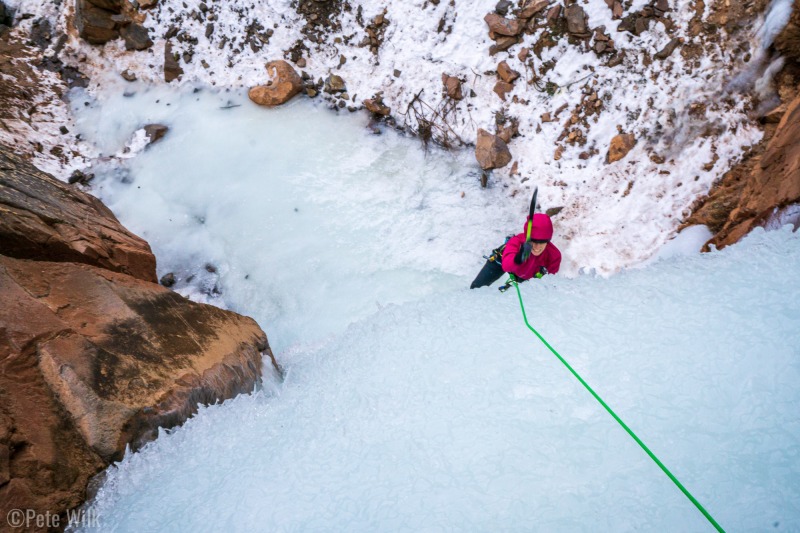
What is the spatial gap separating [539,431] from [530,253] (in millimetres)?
1540

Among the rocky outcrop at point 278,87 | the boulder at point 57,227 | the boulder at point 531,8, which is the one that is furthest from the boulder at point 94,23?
the boulder at point 531,8

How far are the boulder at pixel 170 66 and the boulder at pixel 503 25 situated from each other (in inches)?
160

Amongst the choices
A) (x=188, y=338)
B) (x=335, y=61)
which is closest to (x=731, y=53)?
(x=335, y=61)

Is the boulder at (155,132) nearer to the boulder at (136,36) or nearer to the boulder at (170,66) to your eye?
the boulder at (170,66)

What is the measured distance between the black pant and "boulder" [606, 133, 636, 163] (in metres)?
1.76

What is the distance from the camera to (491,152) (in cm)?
462

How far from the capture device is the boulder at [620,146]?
4.31 m

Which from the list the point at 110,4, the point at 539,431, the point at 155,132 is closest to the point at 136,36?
the point at 110,4

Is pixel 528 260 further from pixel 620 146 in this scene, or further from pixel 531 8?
pixel 531 8

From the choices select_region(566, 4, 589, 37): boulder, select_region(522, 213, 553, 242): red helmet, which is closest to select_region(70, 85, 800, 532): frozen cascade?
select_region(522, 213, 553, 242): red helmet

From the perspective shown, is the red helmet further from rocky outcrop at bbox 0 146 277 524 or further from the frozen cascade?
rocky outcrop at bbox 0 146 277 524

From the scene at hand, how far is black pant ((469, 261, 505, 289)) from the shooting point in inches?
157

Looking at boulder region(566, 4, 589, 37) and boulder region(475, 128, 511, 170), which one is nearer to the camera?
boulder region(566, 4, 589, 37)

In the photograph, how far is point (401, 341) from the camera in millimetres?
3318
